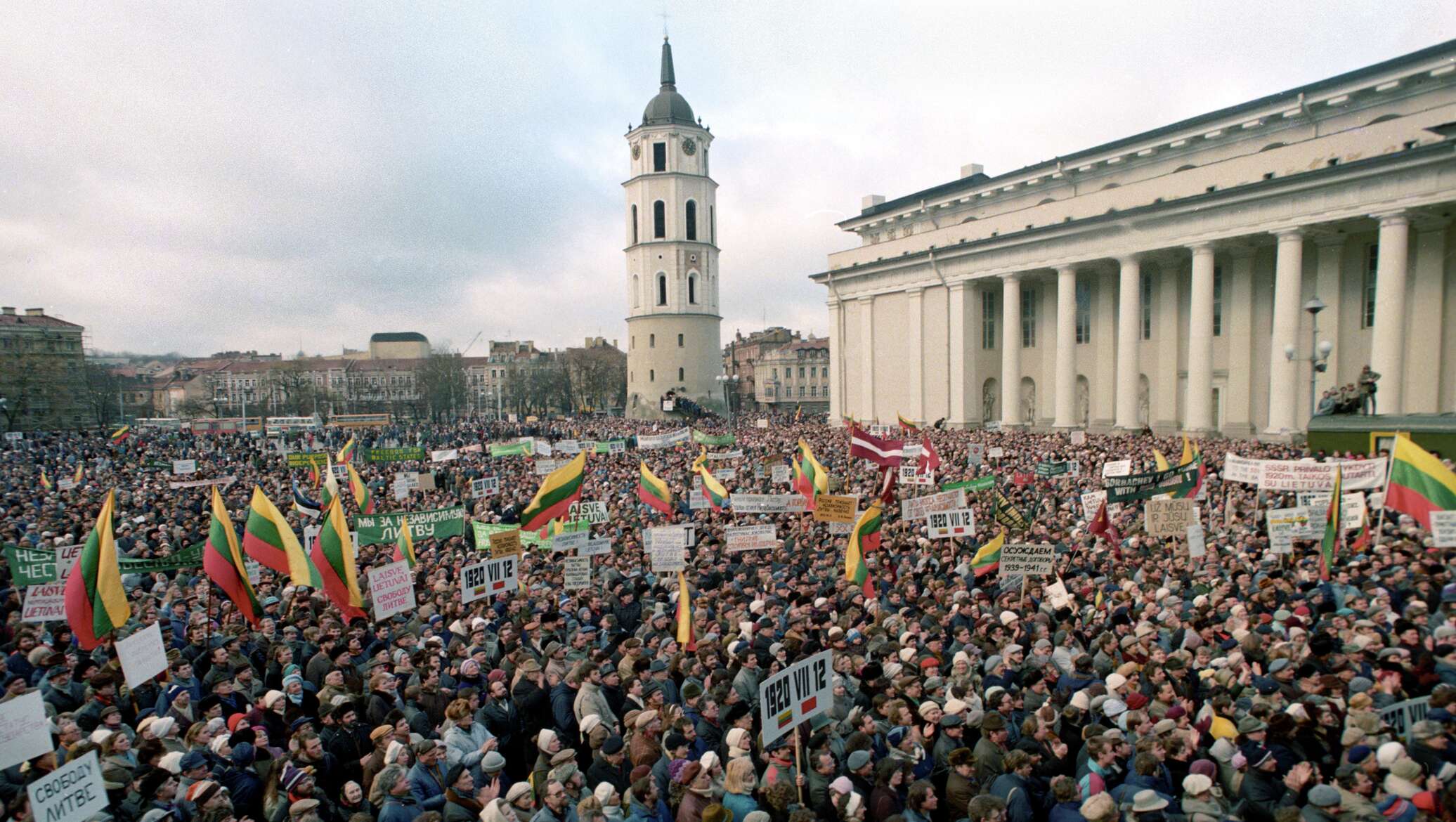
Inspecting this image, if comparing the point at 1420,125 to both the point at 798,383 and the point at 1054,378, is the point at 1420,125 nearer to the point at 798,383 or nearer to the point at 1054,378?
the point at 1054,378

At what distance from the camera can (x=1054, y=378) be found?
40.9 m

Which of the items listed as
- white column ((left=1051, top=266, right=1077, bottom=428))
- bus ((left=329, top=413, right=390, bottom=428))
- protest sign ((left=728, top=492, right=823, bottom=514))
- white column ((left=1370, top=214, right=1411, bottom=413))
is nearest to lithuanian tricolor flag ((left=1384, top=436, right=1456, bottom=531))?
protest sign ((left=728, top=492, right=823, bottom=514))

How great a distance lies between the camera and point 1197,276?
105ft

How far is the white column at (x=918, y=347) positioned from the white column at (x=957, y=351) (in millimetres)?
1808

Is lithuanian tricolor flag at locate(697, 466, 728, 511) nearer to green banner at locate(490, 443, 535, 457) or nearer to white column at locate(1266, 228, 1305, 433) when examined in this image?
green banner at locate(490, 443, 535, 457)

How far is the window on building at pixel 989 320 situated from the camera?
44.6 metres

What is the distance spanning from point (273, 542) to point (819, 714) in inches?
322

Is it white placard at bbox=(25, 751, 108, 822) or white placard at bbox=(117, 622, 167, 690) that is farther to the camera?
white placard at bbox=(117, 622, 167, 690)

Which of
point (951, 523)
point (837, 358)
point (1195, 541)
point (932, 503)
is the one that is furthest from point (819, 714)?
point (837, 358)

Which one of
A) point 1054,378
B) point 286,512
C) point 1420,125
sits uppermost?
point 1420,125

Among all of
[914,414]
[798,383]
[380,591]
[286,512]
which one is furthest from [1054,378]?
[798,383]

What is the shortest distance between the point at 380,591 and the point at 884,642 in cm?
594

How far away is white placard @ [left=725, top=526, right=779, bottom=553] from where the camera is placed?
13.5m

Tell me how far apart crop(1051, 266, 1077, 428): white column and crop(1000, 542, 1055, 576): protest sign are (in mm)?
28741
